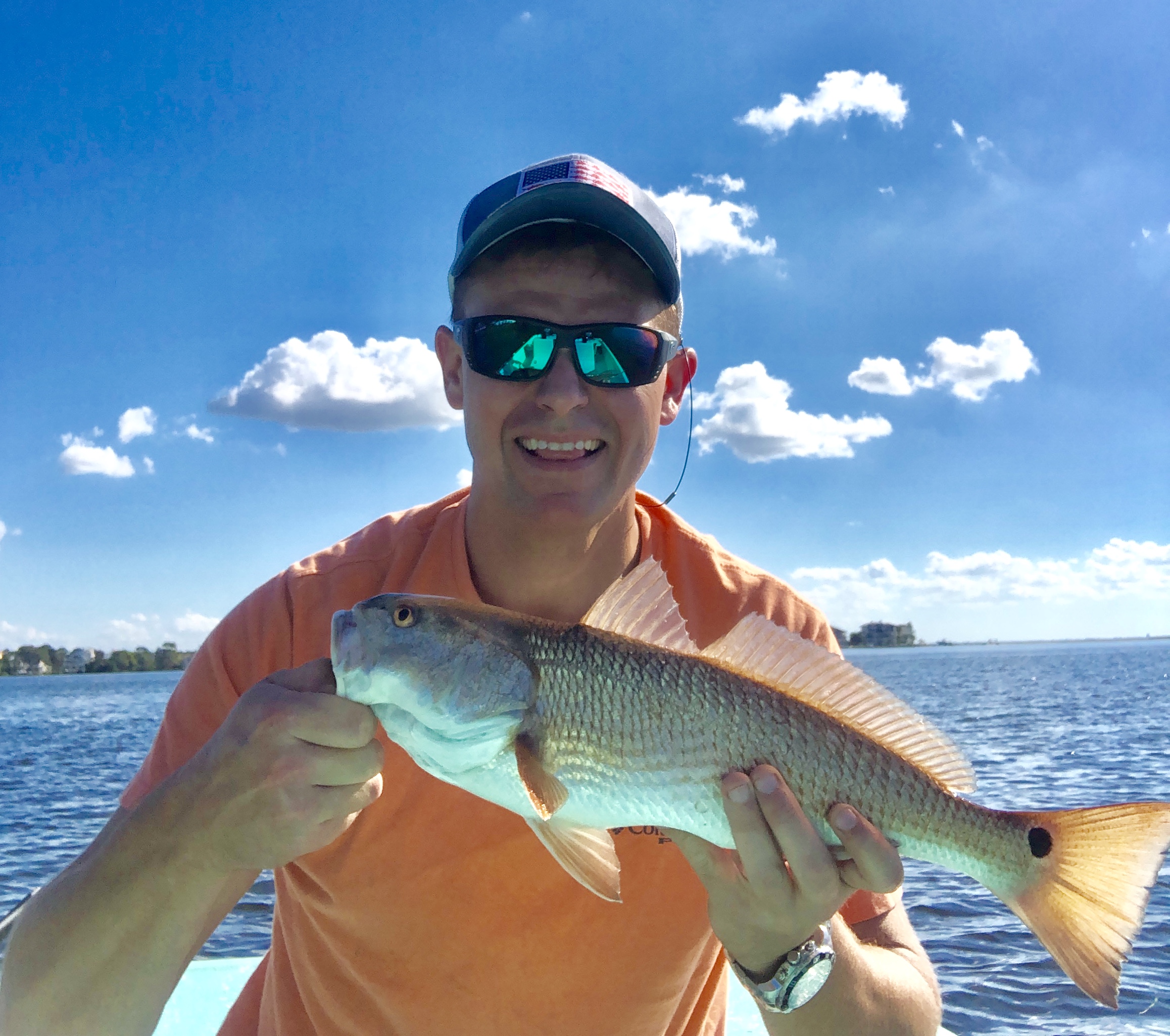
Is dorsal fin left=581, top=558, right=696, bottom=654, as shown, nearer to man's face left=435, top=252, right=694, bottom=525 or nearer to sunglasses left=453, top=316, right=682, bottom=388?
man's face left=435, top=252, right=694, bottom=525

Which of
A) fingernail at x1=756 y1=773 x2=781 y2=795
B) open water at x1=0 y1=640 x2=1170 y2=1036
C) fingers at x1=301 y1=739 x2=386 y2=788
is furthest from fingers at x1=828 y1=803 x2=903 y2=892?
open water at x1=0 y1=640 x2=1170 y2=1036

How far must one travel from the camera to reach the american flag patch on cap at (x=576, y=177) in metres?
3.01

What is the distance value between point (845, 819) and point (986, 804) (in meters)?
14.9

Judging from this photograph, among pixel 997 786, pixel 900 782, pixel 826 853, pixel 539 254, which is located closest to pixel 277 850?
pixel 826 853

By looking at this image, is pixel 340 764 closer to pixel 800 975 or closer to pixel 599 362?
pixel 800 975

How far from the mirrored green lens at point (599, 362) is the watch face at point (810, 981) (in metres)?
1.85

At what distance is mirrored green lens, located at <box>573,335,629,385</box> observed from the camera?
2.89 metres

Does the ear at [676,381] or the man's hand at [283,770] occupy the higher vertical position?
the ear at [676,381]

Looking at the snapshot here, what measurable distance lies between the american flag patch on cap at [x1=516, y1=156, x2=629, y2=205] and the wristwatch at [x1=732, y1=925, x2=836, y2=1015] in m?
2.41

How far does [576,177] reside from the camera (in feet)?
9.93

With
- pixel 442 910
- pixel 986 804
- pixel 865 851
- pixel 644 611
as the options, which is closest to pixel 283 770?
pixel 442 910

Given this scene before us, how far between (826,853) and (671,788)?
0.43m

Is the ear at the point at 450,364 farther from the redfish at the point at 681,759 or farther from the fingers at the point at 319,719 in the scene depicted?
the fingers at the point at 319,719

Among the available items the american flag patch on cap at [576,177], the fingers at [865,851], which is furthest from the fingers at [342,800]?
the american flag patch on cap at [576,177]
